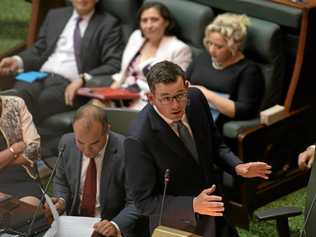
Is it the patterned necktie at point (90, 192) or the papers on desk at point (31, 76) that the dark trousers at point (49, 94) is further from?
the patterned necktie at point (90, 192)

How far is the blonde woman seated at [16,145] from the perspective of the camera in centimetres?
325

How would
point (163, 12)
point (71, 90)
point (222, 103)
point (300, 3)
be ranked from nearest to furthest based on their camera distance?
1. point (222, 103)
2. point (300, 3)
3. point (163, 12)
4. point (71, 90)

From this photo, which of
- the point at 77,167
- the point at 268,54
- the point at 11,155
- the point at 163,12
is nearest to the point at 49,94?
the point at 163,12

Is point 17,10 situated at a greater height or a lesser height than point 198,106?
lesser

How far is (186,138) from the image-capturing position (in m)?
2.90

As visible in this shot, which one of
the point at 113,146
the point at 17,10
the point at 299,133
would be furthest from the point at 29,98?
the point at 17,10

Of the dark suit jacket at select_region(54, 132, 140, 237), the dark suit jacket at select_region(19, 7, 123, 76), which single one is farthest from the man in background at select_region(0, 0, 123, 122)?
the dark suit jacket at select_region(54, 132, 140, 237)

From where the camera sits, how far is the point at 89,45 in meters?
4.51

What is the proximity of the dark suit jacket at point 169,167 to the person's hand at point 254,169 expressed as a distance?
0.10 metres

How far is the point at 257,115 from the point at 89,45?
976 millimetres

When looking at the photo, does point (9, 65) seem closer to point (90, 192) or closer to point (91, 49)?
point (91, 49)

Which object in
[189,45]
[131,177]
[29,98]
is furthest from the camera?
[189,45]

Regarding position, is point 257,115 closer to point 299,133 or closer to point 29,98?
point 299,133

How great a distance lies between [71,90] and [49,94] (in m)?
0.14
